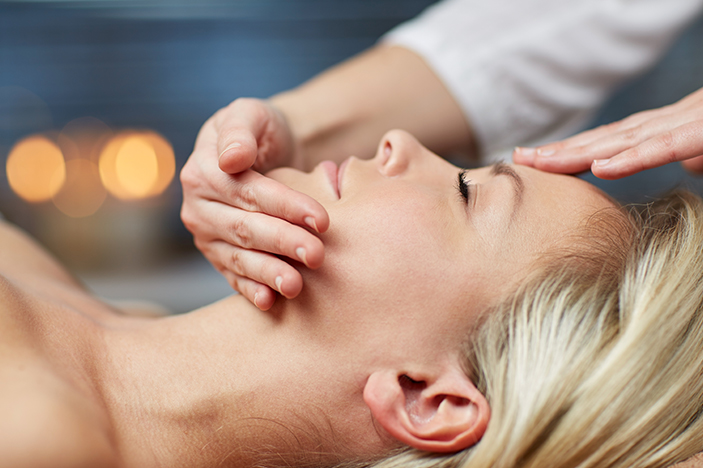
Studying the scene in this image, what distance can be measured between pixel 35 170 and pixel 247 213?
2.38 meters

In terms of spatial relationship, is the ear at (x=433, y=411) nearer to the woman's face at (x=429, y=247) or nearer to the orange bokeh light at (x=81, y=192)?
the woman's face at (x=429, y=247)

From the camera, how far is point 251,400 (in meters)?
0.76

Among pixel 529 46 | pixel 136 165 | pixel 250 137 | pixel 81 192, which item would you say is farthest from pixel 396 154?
pixel 81 192

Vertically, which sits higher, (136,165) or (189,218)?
(136,165)

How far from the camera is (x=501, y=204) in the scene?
2.60 ft

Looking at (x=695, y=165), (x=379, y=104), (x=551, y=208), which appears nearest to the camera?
(x=551, y=208)

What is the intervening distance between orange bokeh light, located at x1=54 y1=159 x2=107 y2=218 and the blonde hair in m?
2.41

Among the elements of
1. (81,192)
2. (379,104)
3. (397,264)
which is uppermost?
(81,192)

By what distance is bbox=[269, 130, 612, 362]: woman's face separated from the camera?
0.74 m

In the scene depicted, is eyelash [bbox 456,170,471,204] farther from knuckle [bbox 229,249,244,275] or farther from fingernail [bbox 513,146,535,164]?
knuckle [bbox 229,249,244,275]

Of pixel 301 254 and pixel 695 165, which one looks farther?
pixel 695 165

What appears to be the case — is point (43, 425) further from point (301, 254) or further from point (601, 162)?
point (601, 162)

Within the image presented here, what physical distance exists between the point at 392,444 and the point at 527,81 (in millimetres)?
1040

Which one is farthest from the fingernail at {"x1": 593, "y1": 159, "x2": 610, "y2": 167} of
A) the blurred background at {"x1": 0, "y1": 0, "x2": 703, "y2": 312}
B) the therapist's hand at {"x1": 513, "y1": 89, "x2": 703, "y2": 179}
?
the blurred background at {"x1": 0, "y1": 0, "x2": 703, "y2": 312}
